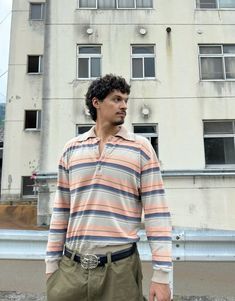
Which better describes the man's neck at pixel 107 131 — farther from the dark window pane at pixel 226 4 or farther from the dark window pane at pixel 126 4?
the dark window pane at pixel 226 4

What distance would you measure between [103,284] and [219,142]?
11045 millimetres

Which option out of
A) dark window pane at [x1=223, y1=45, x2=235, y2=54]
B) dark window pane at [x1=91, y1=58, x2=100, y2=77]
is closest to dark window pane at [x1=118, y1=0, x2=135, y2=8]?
dark window pane at [x1=91, y1=58, x2=100, y2=77]

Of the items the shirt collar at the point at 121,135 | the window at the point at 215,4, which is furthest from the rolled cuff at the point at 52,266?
the window at the point at 215,4

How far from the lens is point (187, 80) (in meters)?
12.4

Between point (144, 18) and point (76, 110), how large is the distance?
14.7 ft

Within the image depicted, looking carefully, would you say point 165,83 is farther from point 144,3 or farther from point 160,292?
point 160,292

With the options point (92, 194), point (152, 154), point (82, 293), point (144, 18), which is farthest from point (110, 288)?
point (144, 18)

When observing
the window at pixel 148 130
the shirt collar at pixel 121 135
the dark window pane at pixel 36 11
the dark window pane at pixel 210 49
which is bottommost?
the shirt collar at pixel 121 135

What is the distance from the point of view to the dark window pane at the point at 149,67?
12.7 metres

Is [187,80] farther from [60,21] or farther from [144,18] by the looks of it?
[60,21]

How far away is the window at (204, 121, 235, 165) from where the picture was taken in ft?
39.4

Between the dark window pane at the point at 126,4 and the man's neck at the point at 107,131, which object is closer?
the man's neck at the point at 107,131

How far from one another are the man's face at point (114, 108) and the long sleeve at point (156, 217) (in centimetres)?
26

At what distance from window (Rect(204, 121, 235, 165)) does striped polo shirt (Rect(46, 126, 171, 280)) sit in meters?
10.3
